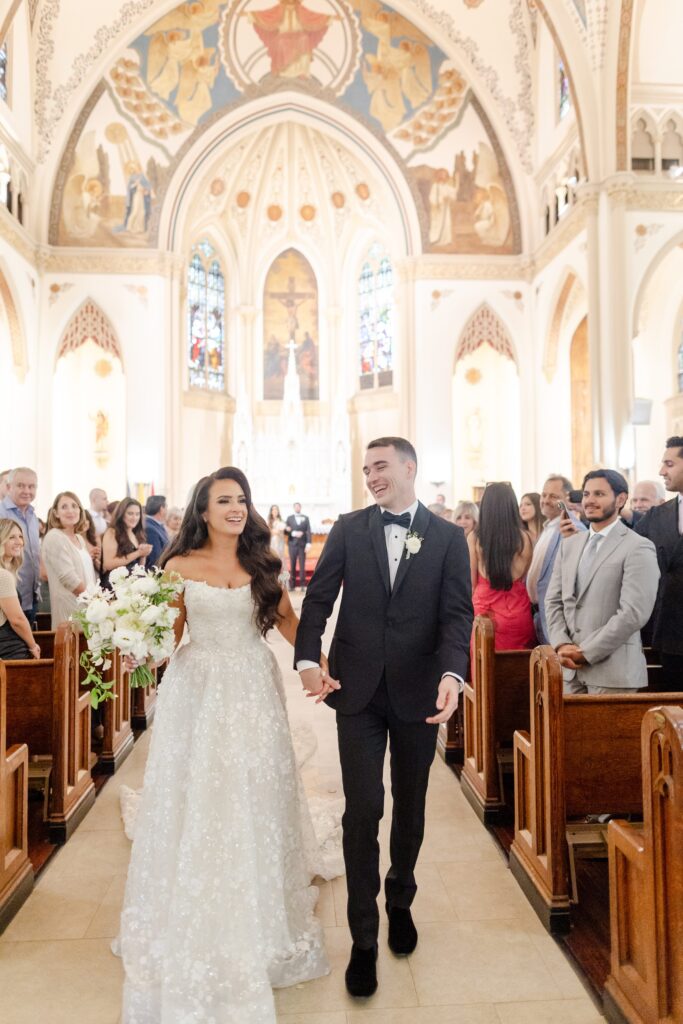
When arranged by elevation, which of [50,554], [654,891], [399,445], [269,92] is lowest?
[654,891]

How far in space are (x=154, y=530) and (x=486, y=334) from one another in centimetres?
1195

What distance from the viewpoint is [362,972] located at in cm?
274

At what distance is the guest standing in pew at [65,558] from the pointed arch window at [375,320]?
16.4 metres

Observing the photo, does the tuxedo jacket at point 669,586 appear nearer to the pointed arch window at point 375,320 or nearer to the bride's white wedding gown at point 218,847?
the bride's white wedding gown at point 218,847

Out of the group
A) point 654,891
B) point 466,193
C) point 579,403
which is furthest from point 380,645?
point 466,193

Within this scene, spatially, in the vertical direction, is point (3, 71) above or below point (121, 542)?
above

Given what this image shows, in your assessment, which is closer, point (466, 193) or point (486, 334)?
point (466, 193)

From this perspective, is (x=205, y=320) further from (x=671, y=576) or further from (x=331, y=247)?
(x=671, y=576)

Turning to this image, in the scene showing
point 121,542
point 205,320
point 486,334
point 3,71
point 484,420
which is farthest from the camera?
point 205,320

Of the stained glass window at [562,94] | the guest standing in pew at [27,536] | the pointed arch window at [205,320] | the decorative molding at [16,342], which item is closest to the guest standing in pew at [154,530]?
the guest standing in pew at [27,536]

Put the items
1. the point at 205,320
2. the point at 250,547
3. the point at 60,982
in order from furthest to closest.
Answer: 1. the point at 205,320
2. the point at 250,547
3. the point at 60,982

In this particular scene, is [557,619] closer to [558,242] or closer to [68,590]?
[68,590]

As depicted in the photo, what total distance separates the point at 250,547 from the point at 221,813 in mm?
962

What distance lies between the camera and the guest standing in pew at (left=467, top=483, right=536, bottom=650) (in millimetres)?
4535
